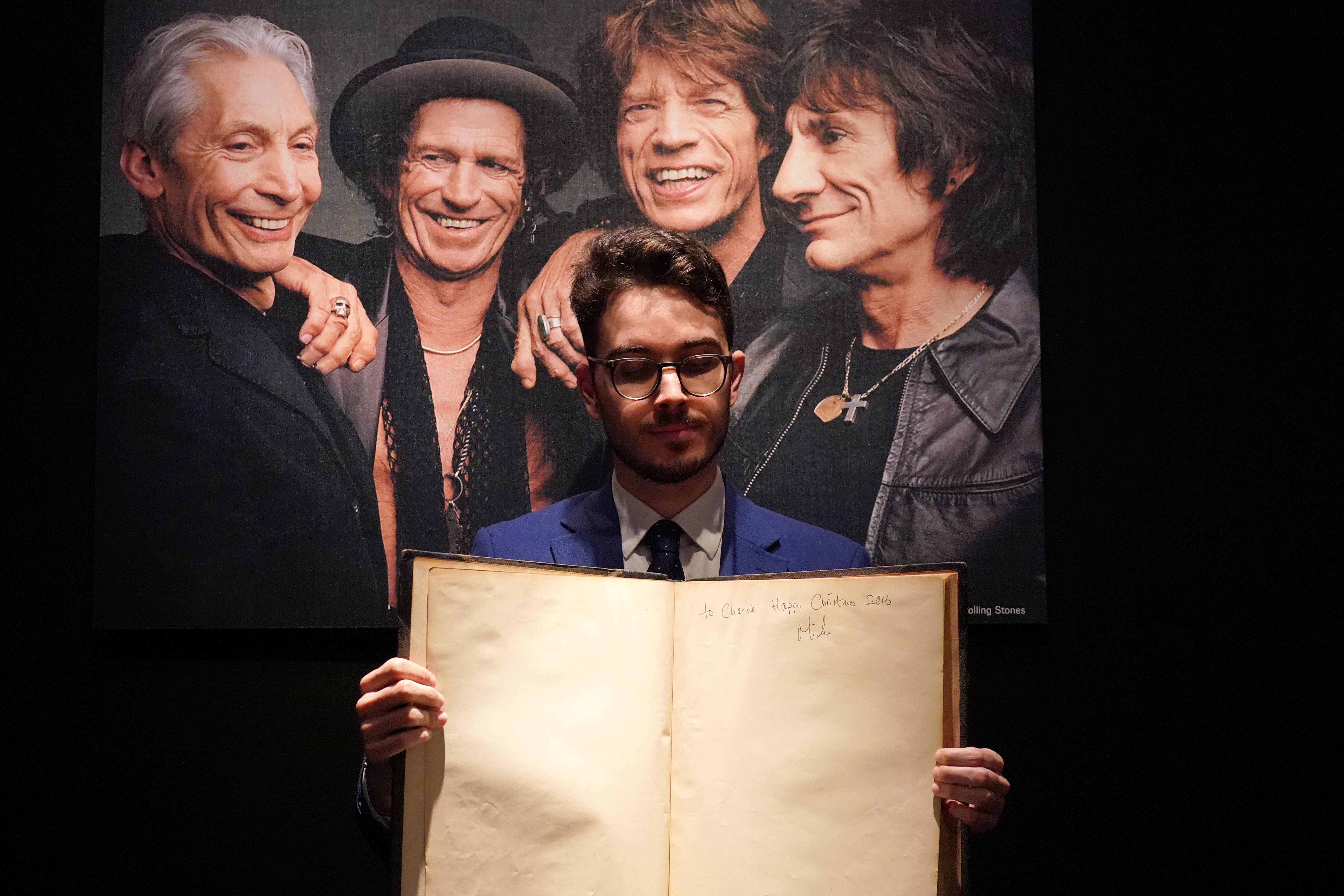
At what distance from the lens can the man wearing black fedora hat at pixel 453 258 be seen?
1.97 metres

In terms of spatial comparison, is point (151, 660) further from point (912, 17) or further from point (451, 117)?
point (912, 17)

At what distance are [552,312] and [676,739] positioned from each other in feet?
3.28

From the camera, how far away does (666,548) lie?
168cm

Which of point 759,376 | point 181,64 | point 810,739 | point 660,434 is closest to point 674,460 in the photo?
point 660,434

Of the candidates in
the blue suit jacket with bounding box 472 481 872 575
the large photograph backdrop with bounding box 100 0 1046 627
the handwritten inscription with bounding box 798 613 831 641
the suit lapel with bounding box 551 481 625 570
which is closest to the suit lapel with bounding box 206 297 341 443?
the large photograph backdrop with bounding box 100 0 1046 627

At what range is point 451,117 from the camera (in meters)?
1.99

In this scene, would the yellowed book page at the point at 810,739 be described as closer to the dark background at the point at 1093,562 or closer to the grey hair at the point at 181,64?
the dark background at the point at 1093,562

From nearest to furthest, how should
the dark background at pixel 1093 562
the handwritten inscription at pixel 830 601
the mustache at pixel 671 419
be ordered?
the handwritten inscription at pixel 830 601, the mustache at pixel 671 419, the dark background at pixel 1093 562

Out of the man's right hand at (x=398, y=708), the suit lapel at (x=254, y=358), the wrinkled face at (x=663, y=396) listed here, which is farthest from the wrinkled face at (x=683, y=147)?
the man's right hand at (x=398, y=708)

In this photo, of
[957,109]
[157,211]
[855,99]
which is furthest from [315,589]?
[957,109]

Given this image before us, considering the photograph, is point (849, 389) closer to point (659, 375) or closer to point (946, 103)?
point (659, 375)

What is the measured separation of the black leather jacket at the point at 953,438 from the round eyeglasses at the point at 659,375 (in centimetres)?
37

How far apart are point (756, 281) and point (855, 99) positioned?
44 cm

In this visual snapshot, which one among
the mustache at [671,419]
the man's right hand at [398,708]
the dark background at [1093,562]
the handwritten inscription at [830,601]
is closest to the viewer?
the man's right hand at [398,708]
